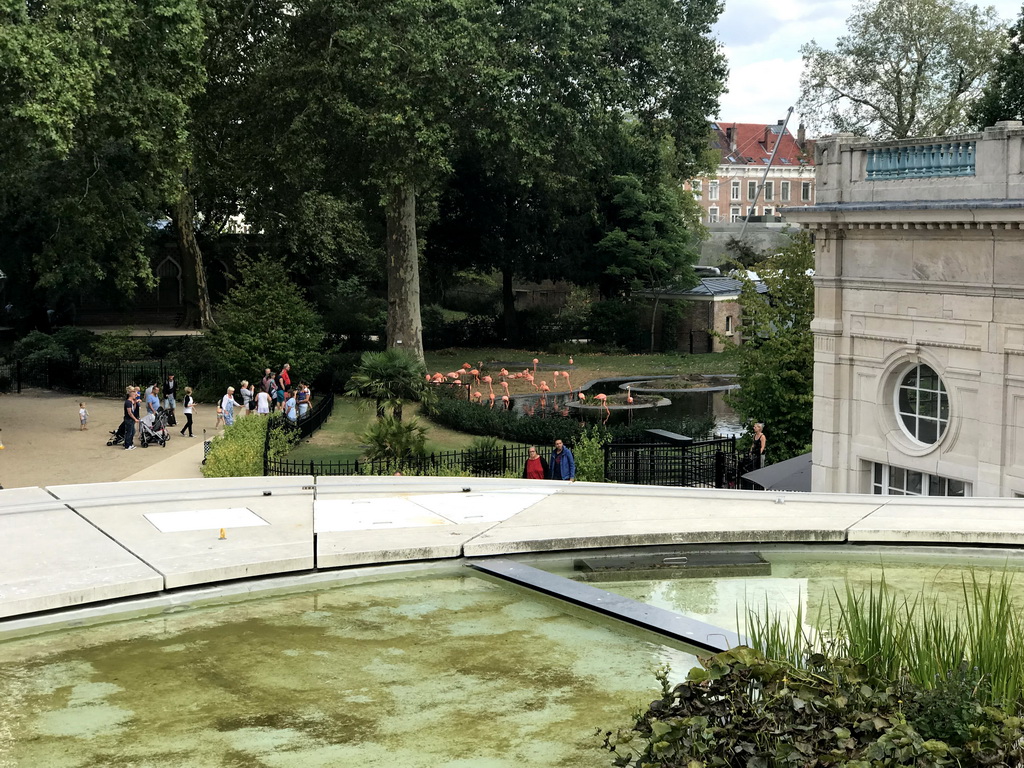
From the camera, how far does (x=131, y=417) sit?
103 feet

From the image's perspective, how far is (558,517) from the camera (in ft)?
43.1

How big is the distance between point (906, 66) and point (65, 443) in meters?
47.0

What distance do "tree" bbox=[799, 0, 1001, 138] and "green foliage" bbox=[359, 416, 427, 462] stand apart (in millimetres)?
39930

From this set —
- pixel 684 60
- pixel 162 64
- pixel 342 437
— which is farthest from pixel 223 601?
pixel 684 60

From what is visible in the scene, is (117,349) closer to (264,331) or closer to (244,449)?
(264,331)

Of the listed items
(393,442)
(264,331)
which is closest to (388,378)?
(393,442)

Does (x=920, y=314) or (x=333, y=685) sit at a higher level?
(x=920, y=314)

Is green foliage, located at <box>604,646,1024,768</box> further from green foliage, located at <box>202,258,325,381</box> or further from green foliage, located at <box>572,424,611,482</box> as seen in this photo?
green foliage, located at <box>202,258,325,381</box>

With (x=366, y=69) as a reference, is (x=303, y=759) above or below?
below

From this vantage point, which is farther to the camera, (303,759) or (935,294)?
(935,294)

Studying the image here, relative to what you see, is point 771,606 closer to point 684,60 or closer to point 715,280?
point 684,60

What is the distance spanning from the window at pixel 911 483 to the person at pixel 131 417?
17771mm

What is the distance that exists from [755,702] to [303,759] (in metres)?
2.69

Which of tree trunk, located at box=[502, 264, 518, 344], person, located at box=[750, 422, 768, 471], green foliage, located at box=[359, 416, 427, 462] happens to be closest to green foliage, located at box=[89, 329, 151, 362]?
tree trunk, located at box=[502, 264, 518, 344]
